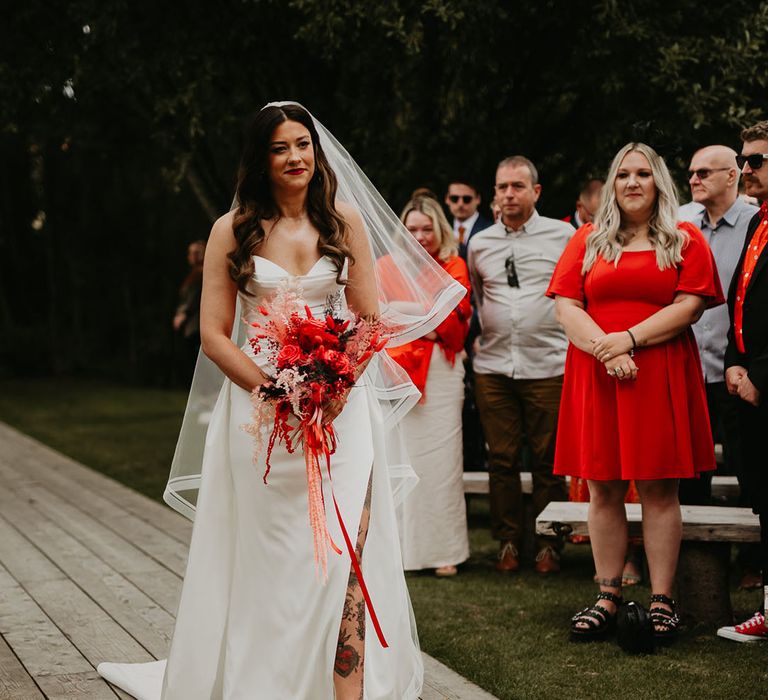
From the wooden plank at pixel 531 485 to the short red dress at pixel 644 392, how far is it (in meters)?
1.57

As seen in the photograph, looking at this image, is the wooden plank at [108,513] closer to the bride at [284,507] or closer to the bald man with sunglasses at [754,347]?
the bride at [284,507]

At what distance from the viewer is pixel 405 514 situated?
7.00 m

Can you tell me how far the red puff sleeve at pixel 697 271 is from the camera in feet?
17.2

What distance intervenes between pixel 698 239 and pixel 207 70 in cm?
606

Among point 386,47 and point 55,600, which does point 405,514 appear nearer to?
point 55,600

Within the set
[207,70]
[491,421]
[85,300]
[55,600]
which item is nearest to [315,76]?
[207,70]

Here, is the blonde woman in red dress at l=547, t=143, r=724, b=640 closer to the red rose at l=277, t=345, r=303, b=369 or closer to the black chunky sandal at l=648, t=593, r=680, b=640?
the black chunky sandal at l=648, t=593, r=680, b=640

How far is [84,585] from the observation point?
6.39 metres

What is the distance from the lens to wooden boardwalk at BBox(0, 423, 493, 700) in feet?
15.8

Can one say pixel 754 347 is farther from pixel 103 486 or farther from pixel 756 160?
pixel 103 486

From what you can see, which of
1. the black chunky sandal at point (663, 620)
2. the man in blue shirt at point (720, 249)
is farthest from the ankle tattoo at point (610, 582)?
the man in blue shirt at point (720, 249)

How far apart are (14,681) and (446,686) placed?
5.91 feet

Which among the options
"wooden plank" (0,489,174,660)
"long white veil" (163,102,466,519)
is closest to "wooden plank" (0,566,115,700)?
"wooden plank" (0,489,174,660)

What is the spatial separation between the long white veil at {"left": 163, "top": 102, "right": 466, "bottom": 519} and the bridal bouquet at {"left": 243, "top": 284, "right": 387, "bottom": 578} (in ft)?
1.89
